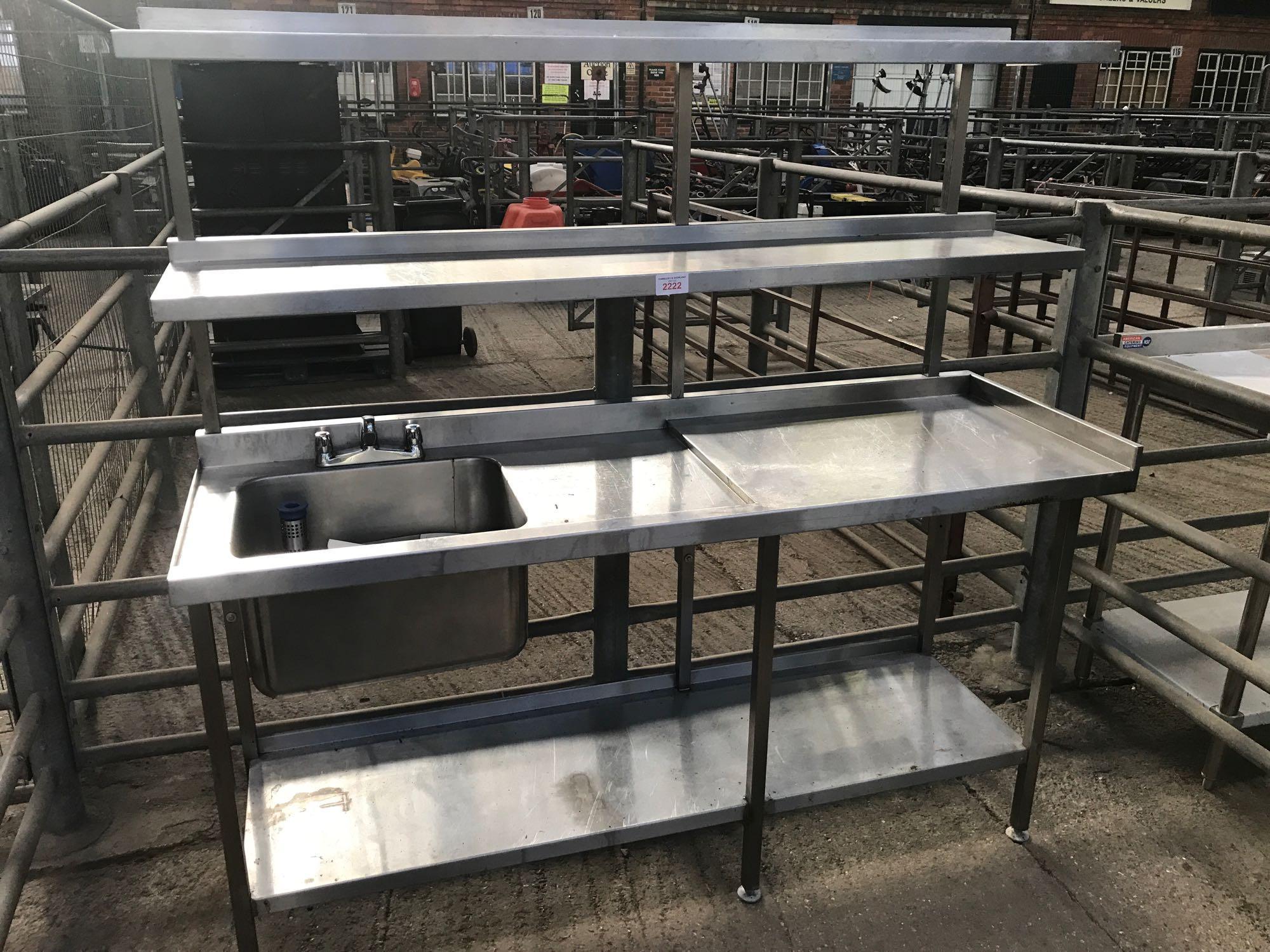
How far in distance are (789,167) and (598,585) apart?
244 cm

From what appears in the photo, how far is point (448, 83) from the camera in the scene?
16141 mm

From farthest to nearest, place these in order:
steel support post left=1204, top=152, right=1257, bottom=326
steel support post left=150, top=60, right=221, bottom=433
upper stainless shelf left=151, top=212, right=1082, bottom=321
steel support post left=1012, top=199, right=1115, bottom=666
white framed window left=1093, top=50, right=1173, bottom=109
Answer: white framed window left=1093, top=50, right=1173, bottom=109
steel support post left=1204, top=152, right=1257, bottom=326
steel support post left=1012, top=199, right=1115, bottom=666
steel support post left=150, top=60, right=221, bottom=433
upper stainless shelf left=151, top=212, right=1082, bottom=321

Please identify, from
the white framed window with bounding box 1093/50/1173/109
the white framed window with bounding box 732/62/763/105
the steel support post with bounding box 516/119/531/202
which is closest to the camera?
the steel support post with bounding box 516/119/531/202

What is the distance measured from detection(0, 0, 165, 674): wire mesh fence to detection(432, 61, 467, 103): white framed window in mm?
11660

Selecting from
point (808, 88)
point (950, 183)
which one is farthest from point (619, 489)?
point (808, 88)

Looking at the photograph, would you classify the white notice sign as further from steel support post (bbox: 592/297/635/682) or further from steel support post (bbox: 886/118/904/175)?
steel support post (bbox: 592/297/635/682)

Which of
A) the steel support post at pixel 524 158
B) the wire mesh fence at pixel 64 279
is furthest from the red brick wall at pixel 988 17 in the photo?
the wire mesh fence at pixel 64 279

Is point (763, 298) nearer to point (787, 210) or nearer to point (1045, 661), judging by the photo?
point (787, 210)

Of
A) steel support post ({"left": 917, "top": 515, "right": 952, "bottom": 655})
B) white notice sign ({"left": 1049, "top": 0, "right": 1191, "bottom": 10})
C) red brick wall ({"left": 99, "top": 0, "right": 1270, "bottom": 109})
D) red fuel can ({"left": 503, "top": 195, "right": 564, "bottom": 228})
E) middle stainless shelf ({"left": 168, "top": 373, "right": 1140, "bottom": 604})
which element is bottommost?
steel support post ({"left": 917, "top": 515, "right": 952, "bottom": 655})

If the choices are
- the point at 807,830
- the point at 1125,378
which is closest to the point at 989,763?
the point at 807,830

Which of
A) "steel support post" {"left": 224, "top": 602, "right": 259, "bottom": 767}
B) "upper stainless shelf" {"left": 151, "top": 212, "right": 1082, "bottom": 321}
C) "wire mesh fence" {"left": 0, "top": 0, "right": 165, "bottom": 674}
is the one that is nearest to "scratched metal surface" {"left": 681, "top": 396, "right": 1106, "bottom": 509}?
"upper stainless shelf" {"left": 151, "top": 212, "right": 1082, "bottom": 321}

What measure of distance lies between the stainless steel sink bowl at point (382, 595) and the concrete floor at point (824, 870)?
0.57 meters

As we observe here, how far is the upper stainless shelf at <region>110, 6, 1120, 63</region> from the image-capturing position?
5.88ft

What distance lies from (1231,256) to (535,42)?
5.59 meters
